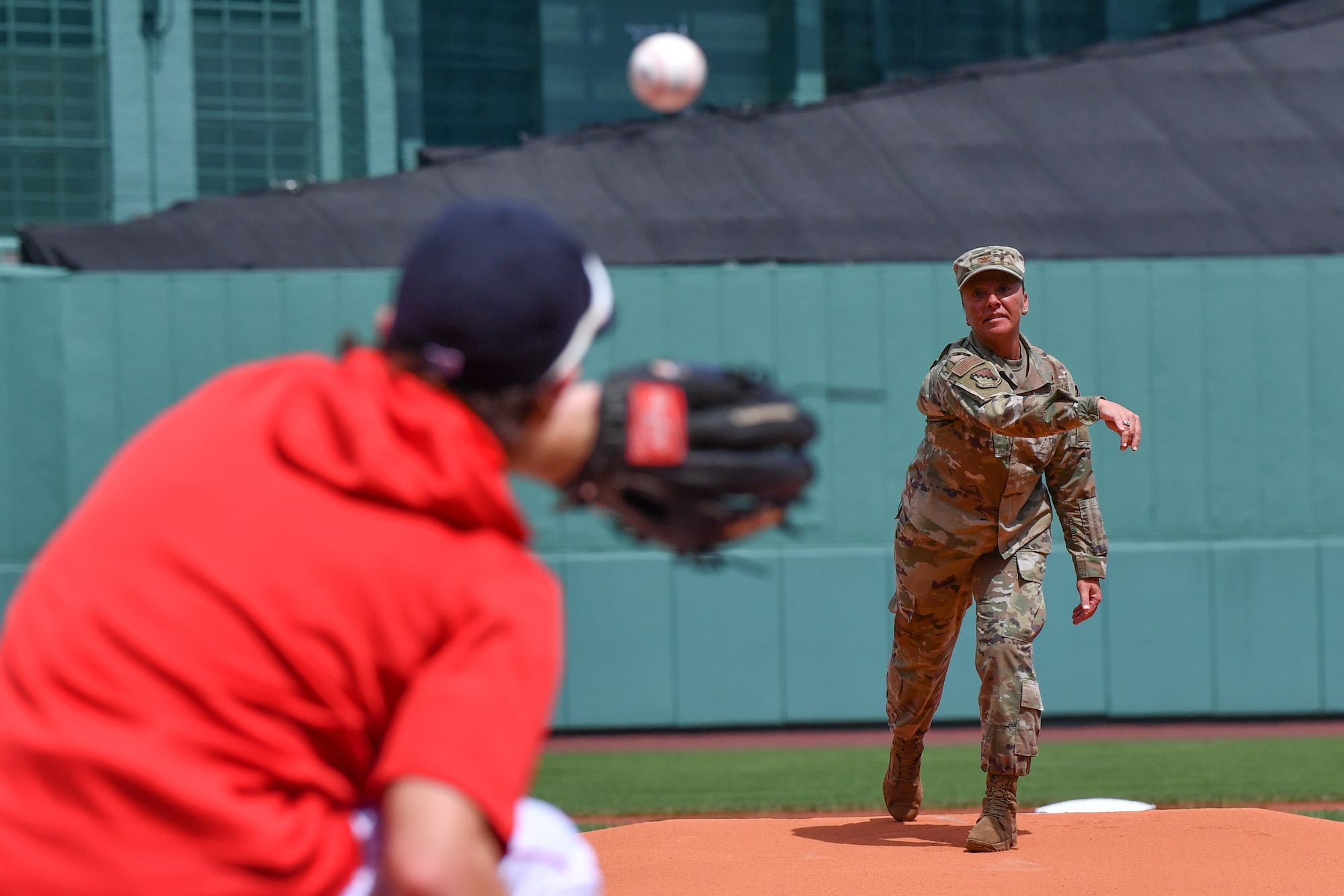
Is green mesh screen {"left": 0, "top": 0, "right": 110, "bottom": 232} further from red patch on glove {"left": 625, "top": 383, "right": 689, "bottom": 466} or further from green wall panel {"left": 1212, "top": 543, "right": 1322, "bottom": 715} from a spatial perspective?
red patch on glove {"left": 625, "top": 383, "right": 689, "bottom": 466}

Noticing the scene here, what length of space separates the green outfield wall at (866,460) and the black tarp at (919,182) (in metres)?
0.77

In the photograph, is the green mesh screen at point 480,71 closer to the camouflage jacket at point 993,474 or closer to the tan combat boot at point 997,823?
the camouflage jacket at point 993,474

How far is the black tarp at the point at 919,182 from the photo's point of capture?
1187 centimetres

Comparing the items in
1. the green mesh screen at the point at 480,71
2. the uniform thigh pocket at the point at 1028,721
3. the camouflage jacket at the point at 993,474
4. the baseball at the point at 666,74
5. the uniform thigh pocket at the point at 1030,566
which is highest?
the green mesh screen at the point at 480,71

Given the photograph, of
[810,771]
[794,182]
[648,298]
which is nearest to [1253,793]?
[810,771]

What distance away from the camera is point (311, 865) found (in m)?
1.58

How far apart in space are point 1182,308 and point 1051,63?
3.94m

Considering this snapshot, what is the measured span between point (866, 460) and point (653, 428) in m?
9.40

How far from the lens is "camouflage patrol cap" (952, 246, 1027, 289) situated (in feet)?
18.8

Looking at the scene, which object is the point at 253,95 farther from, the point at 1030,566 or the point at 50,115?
the point at 1030,566

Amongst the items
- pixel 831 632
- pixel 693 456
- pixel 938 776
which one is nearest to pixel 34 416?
pixel 831 632

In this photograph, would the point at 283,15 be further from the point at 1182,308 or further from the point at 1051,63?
the point at 1182,308

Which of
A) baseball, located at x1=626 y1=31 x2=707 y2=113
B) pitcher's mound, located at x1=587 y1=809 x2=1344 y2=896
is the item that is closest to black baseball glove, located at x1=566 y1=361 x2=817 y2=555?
pitcher's mound, located at x1=587 y1=809 x2=1344 y2=896

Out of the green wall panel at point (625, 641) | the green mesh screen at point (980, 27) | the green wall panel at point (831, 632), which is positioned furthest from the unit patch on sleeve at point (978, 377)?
the green mesh screen at point (980, 27)
